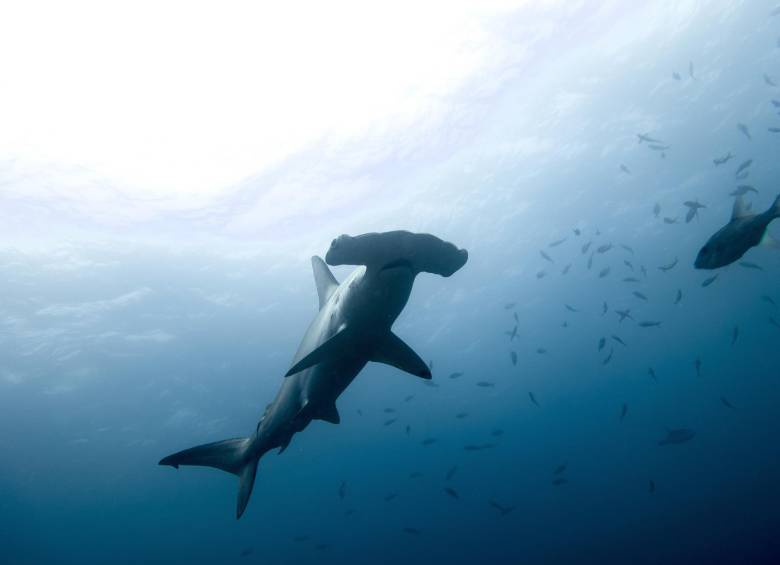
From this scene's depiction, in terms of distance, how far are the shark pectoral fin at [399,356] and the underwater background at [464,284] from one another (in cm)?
1027

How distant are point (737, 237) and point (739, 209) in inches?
24.9

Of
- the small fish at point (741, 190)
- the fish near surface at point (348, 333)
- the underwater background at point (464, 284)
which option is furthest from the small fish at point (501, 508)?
the fish near surface at point (348, 333)

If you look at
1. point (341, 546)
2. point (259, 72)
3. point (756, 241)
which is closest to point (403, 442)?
point (341, 546)

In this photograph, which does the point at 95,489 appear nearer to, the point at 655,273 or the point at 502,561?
the point at 502,561

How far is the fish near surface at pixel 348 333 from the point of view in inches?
136

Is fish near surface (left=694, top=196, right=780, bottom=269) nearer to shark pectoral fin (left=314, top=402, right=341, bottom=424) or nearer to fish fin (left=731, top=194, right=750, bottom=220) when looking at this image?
fish fin (left=731, top=194, right=750, bottom=220)

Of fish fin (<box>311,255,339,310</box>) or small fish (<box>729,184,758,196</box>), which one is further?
small fish (<box>729,184,758,196</box>)

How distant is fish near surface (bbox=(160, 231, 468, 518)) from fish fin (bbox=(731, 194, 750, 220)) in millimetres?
4717

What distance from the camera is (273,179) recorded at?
59.4ft

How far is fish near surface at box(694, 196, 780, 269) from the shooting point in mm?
5688

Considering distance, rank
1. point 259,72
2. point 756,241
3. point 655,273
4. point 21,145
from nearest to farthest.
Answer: point 756,241, point 21,145, point 259,72, point 655,273

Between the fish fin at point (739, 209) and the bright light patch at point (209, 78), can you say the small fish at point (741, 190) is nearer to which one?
the fish fin at point (739, 209)

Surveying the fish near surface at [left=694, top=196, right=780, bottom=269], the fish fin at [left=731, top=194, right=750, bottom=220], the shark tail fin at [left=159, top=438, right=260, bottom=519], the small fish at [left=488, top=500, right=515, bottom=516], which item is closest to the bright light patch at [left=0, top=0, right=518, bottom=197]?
the fish fin at [left=731, top=194, right=750, bottom=220]

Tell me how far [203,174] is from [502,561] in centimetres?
5725
